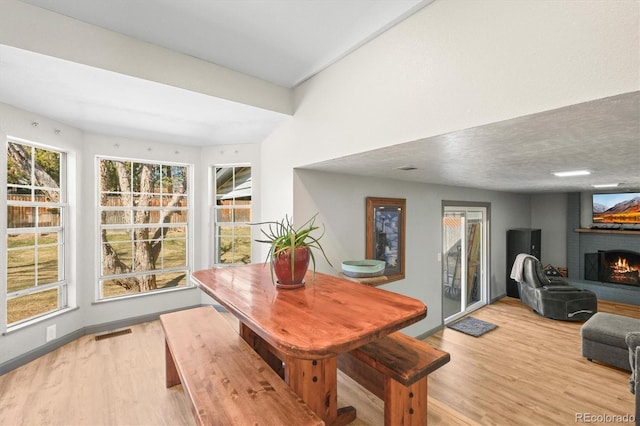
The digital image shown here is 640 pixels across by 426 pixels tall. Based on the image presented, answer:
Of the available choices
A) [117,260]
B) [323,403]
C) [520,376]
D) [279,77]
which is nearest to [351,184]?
[279,77]

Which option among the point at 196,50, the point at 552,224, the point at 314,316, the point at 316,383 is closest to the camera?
the point at 314,316

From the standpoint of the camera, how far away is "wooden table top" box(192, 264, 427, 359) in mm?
879

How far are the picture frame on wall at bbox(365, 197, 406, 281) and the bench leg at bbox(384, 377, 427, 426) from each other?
2.11 meters

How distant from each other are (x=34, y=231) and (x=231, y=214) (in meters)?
2.08

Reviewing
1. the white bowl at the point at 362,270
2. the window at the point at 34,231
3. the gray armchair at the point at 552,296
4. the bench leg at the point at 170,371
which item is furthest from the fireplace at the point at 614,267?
the window at the point at 34,231

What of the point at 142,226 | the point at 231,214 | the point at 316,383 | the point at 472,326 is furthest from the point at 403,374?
the point at 472,326

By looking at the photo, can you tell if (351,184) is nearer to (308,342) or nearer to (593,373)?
(308,342)

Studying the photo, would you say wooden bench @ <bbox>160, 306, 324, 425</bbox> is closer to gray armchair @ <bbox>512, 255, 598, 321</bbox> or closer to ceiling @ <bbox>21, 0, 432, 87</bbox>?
ceiling @ <bbox>21, 0, 432, 87</bbox>

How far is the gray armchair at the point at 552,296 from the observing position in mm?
4664

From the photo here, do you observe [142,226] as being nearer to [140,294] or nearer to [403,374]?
[140,294]

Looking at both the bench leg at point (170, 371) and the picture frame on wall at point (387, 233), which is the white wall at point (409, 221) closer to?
the picture frame on wall at point (387, 233)

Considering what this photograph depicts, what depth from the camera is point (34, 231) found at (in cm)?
292

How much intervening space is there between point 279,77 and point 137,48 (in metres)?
1.11

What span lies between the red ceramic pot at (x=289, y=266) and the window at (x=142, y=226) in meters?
3.18
